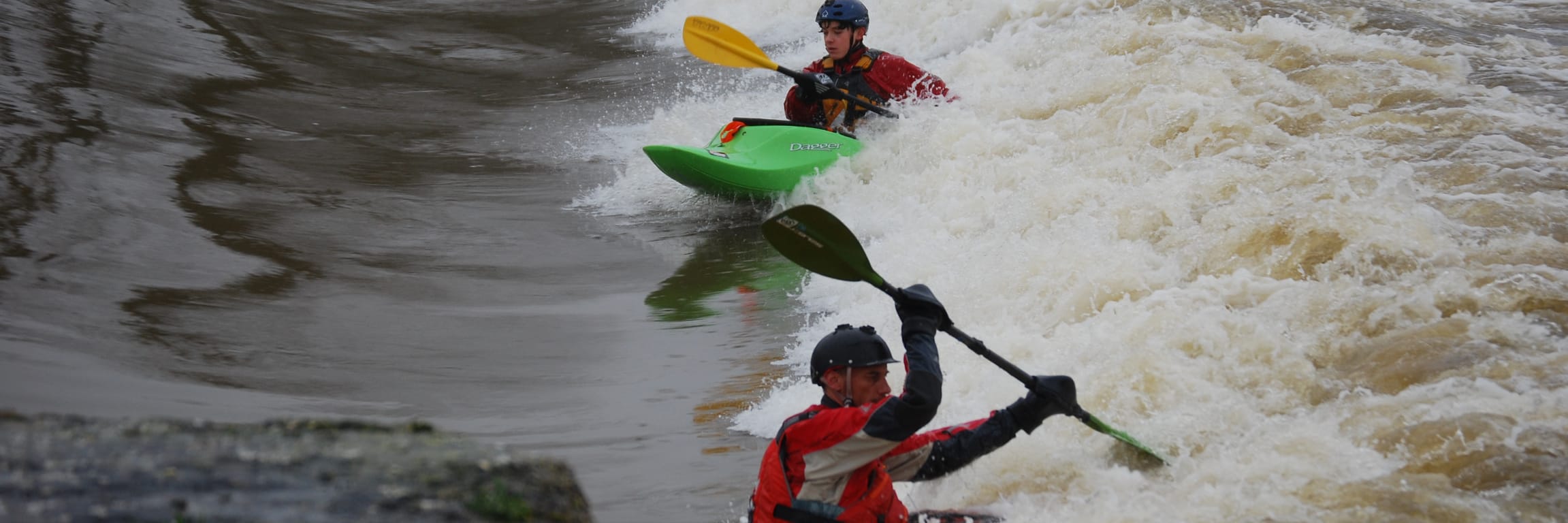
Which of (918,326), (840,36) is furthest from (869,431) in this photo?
(840,36)

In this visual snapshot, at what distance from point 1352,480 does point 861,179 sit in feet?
15.0

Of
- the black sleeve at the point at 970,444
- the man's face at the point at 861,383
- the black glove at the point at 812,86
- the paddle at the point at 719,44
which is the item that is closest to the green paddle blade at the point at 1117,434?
the black sleeve at the point at 970,444

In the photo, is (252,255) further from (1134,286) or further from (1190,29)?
(1190,29)

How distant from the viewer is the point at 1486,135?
18.9 feet

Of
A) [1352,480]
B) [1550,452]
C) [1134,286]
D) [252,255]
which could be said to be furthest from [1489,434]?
[252,255]

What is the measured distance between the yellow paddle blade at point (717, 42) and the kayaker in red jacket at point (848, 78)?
1.29 feet

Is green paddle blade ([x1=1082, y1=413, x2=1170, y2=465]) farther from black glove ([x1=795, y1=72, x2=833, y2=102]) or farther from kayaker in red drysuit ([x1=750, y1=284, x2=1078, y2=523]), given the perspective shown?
black glove ([x1=795, y1=72, x2=833, y2=102])

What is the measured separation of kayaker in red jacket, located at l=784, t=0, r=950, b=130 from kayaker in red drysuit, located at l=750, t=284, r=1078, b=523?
4353mm

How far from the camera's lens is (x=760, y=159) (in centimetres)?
743

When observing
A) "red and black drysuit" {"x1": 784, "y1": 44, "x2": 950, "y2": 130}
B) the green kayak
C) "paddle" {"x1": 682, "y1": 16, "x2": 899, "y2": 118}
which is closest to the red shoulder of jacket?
the green kayak

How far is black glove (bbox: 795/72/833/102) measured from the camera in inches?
296

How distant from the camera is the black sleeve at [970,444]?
11.1 feet

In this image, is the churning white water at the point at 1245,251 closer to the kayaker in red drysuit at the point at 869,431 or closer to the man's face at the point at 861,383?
the kayaker in red drysuit at the point at 869,431

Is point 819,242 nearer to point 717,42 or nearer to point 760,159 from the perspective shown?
point 760,159
